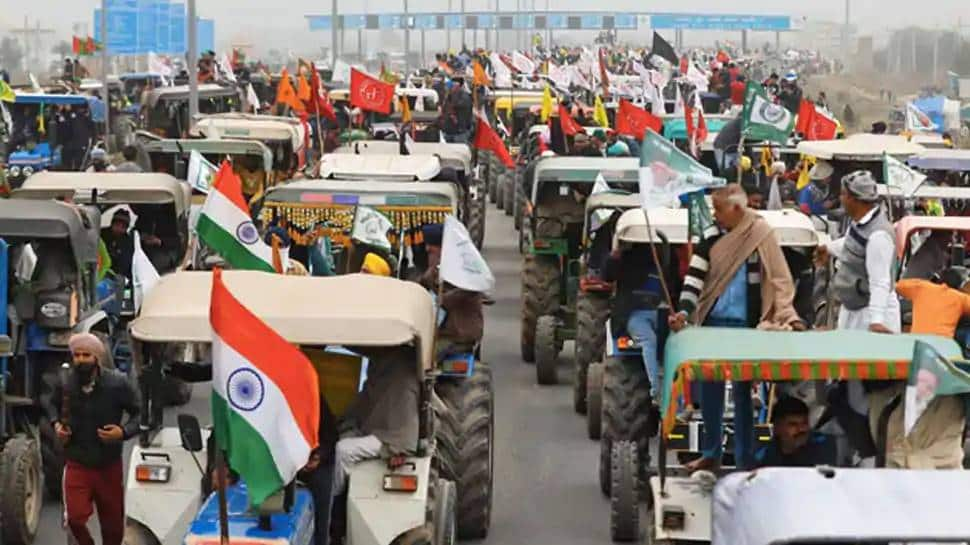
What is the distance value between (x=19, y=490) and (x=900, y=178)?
10.2 metres

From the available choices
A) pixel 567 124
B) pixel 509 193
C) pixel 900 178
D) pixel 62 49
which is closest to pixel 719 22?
pixel 62 49

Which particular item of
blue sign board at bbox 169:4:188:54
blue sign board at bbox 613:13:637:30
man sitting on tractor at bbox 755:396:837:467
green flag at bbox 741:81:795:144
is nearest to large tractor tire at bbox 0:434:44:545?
man sitting on tractor at bbox 755:396:837:467

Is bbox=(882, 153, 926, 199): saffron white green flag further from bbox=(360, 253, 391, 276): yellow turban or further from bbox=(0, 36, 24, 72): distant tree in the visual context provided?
bbox=(0, 36, 24, 72): distant tree

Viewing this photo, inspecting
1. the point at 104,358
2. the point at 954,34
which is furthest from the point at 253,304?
the point at 954,34

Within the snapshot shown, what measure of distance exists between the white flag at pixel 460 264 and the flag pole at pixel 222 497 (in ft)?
14.9

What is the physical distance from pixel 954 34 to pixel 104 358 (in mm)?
77897

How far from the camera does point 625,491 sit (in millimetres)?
14852

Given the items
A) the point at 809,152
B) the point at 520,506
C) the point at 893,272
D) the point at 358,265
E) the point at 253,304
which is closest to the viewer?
the point at 253,304

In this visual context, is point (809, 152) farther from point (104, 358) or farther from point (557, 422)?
point (104, 358)

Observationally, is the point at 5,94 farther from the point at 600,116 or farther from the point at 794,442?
the point at 794,442

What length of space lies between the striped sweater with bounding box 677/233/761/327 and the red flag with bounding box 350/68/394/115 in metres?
17.8

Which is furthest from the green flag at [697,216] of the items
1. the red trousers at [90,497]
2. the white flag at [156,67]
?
the white flag at [156,67]

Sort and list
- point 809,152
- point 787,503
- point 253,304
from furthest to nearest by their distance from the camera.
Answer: point 809,152, point 253,304, point 787,503

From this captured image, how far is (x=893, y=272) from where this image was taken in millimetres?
15211
